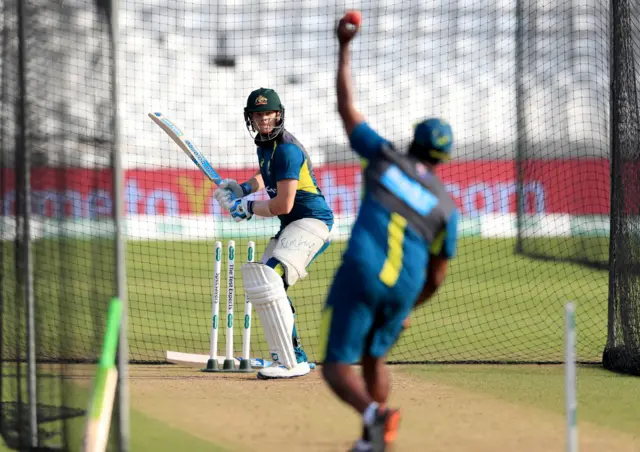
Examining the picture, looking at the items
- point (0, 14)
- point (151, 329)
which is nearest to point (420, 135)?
point (0, 14)

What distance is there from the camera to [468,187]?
71.2 ft

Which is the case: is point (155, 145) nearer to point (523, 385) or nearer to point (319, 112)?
point (319, 112)

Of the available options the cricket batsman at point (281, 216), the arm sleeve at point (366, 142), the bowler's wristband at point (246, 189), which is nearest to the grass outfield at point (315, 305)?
the arm sleeve at point (366, 142)

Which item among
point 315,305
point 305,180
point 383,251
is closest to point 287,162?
point 305,180

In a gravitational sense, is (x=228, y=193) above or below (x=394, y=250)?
above

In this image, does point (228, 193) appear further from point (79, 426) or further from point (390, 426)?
point (390, 426)

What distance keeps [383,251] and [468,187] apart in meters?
16.7

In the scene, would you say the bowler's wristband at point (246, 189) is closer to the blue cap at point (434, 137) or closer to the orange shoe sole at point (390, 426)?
the blue cap at point (434, 137)

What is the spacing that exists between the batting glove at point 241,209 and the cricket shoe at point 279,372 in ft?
3.69

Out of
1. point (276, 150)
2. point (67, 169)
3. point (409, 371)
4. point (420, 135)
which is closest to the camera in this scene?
point (420, 135)

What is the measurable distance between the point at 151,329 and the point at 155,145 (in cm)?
1300

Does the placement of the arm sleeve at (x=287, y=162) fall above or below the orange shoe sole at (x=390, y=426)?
above

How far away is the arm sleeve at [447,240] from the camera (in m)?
5.43

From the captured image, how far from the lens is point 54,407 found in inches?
237
